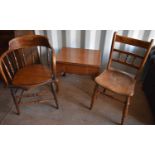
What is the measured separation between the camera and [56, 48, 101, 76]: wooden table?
1.75 metres

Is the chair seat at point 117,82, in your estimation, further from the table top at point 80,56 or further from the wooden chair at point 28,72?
the wooden chair at point 28,72

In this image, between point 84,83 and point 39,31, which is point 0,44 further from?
point 84,83

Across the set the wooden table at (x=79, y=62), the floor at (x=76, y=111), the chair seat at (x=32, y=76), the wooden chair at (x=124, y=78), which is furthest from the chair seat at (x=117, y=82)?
the chair seat at (x=32, y=76)

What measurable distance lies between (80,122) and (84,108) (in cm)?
20

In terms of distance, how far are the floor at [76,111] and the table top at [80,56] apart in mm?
439

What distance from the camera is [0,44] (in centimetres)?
196

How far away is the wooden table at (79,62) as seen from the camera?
5.74ft

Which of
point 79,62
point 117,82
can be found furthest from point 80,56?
point 117,82

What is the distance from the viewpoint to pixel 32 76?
1510 millimetres

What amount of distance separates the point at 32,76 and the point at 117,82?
877 millimetres

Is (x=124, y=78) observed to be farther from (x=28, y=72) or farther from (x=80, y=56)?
(x=28, y=72)

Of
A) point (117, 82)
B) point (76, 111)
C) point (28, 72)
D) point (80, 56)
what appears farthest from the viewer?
point (80, 56)
